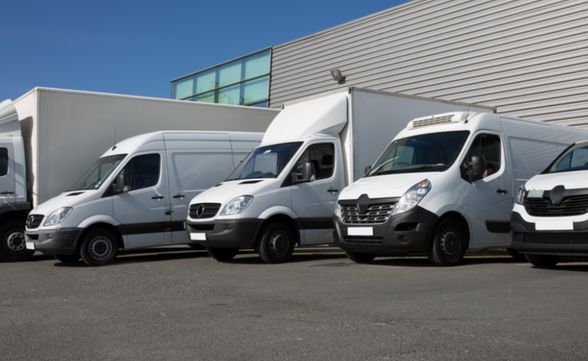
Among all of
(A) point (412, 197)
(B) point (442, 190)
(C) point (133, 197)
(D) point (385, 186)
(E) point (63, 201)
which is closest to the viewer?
(A) point (412, 197)

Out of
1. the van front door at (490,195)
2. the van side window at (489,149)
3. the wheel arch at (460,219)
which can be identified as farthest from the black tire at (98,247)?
the van side window at (489,149)

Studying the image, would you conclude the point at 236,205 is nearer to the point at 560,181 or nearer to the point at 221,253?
the point at 221,253

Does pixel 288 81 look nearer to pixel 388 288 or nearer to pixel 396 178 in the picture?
pixel 396 178

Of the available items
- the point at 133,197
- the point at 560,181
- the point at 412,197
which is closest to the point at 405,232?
the point at 412,197

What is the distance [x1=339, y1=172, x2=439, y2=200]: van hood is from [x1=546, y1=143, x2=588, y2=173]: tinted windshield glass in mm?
1768

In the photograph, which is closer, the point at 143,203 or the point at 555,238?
the point at 555,238

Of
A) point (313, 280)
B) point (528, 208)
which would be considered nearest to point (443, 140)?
point (528, 208)

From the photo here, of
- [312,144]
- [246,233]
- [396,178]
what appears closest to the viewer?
[396,178]

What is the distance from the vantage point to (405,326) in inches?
193

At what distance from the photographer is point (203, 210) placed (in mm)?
10422

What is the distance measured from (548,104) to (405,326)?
12628mm

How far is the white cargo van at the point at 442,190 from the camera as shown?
8.75 m

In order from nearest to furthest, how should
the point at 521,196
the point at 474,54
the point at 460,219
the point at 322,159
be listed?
the point at 521,196
the point at 460,219
the point at 322,159
the point at 474,54

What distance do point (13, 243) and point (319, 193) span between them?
19.4 ft
